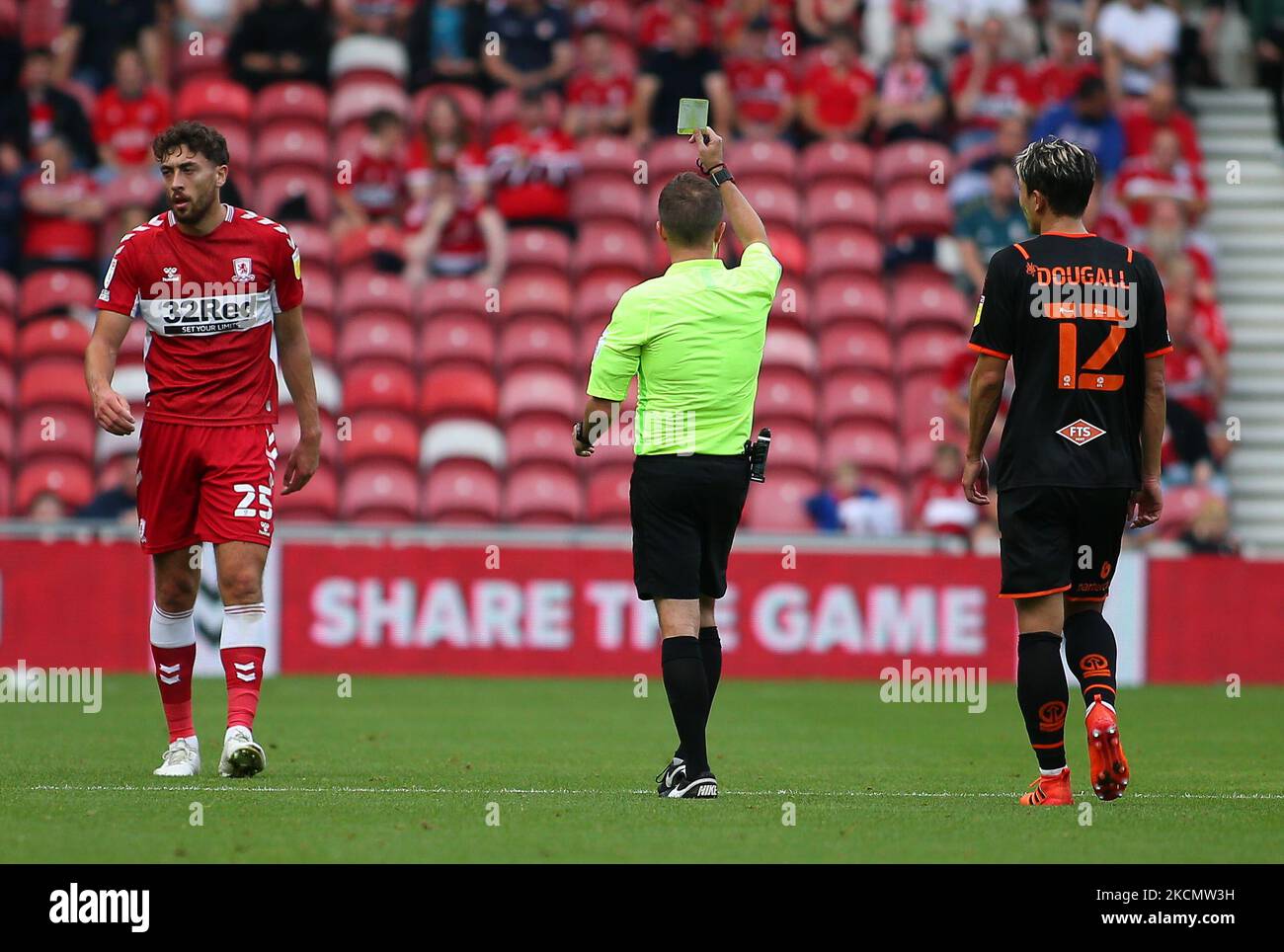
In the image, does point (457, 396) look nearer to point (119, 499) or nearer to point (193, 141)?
point (119, 499)

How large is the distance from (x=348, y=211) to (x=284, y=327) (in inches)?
393

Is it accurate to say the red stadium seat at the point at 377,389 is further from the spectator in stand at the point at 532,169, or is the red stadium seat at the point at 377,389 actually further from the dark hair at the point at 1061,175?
the dark hair at the point at 1061,175

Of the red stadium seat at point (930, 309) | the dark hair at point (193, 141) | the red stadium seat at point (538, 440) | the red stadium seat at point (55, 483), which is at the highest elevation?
the red stadium seat at point (930, 309)

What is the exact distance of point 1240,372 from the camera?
18594 millimetres

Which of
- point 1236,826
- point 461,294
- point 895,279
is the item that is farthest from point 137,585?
point 1236,826

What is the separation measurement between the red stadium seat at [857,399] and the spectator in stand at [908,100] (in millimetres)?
2867

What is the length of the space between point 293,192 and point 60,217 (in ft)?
6.48

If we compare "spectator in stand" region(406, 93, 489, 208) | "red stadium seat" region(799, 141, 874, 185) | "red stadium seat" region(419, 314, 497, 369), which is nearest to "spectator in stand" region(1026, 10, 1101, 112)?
"red stadium seat" region(799, 141, 874, 185)

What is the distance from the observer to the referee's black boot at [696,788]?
7.12m

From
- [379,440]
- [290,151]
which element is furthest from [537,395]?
[290,151]

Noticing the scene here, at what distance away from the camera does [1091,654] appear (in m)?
7.07

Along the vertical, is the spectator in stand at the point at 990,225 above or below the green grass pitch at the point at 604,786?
above

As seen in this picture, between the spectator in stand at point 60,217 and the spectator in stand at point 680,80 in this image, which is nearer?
the spectator in stand at point 60,217

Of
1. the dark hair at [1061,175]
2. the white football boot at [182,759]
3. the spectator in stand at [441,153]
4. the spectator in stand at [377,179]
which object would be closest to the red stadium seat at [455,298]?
the spectator in stand at [441,153]
